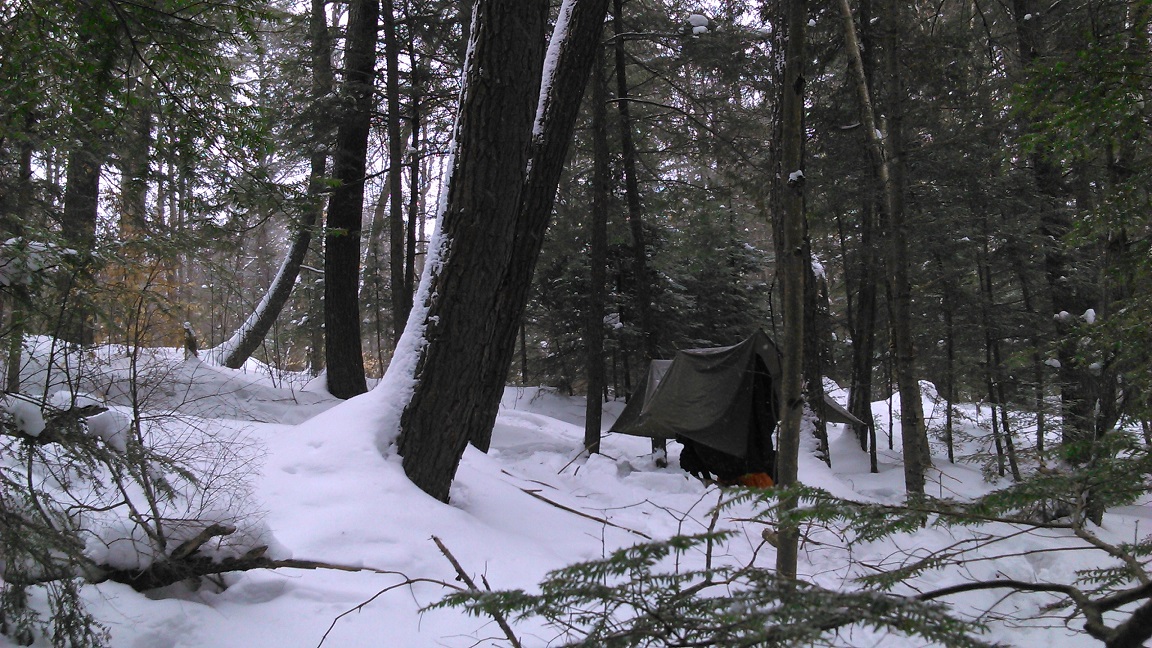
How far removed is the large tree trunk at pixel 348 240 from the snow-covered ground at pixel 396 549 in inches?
85.2

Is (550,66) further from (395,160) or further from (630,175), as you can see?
(630,175)

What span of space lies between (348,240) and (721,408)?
5756 millimetres

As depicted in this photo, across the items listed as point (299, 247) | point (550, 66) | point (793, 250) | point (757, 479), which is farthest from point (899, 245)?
point (299, 247)

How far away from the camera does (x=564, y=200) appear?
11.9 metres

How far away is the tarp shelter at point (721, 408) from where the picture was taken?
339 inches

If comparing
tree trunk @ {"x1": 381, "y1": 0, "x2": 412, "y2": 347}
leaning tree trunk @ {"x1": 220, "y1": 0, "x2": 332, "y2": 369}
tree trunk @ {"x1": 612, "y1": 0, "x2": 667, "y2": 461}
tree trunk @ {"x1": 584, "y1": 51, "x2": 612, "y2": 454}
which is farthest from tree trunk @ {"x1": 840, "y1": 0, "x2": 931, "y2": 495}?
leaning tree trunk @ {"x1": 220, "y1": 0, "x2": 332, "y2": 369}

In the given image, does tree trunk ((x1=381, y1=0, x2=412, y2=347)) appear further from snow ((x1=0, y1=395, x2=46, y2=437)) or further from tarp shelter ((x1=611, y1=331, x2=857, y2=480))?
snow ((x1=0, y1=395, x2=46, y2=437))

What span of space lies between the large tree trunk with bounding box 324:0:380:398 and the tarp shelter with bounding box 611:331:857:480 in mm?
4190

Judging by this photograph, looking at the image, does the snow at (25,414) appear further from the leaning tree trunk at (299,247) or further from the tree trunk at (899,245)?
the tree trunk at (899,245)

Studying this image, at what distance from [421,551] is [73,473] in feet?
5.49

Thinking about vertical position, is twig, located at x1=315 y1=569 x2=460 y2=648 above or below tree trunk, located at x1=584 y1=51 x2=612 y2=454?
below

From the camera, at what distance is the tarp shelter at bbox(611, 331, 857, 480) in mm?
8609

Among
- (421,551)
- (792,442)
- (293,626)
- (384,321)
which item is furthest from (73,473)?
(384,321)

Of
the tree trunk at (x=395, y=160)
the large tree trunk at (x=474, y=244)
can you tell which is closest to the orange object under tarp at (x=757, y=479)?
the large tree trunk at (x=474, y=244)
